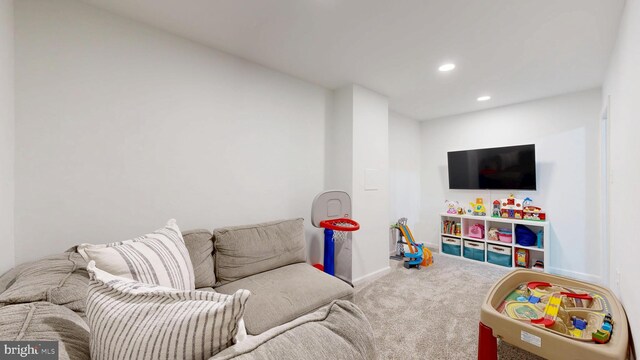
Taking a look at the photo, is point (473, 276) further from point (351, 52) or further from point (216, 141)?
point (216, 141)

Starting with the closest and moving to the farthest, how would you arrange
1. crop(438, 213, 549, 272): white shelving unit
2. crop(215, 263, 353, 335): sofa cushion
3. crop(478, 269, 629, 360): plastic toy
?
crop(478, 269, 629, 360): plastic toy, crop(215, 263, 353, 335): sofa cushion, crop(438, 213, 549, 272): white shelving unit

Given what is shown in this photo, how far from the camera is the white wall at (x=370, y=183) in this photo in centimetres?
309

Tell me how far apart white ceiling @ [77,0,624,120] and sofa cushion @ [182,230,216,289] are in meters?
1.66

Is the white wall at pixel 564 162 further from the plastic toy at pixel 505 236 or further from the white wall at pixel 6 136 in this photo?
the white wall at pixel 6 136

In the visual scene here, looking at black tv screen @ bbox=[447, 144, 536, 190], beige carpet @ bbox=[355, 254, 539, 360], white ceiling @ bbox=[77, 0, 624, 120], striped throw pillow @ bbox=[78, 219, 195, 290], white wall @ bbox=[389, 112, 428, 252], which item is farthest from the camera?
white wall @ bbox=[389, 112, 428, 252]

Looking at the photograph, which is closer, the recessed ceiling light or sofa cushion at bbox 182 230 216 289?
sofa cushion at bbox 182 230 216 289

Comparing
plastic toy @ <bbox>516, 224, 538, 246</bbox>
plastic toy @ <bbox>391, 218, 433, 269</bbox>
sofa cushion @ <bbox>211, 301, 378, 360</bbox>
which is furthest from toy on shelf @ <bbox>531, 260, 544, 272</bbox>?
sofa cushion @ <bbox>211, 301, 378, 360</bbox>

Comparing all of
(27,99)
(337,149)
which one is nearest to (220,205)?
(27,99)

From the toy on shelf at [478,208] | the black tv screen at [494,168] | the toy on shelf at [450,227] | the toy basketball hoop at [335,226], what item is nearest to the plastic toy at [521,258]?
the toy on shelf at [478,208]

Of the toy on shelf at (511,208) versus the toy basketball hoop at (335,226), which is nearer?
the toy basketball hoop at (335,226)

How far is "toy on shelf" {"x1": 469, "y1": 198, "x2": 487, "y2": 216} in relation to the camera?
403cm

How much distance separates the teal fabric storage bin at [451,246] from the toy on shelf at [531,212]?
1.04 meters

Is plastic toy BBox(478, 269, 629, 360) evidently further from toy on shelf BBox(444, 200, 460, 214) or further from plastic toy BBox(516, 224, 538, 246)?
toy on shelf BBox(444, 200, 460, 214)

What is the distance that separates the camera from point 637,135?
1.27 m
